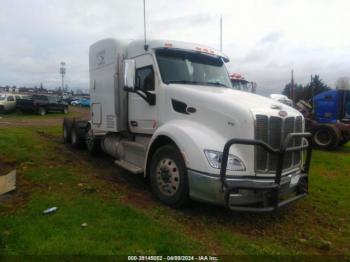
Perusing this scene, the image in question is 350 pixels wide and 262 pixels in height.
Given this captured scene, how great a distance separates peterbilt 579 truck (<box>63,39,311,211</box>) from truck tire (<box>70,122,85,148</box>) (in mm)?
3544

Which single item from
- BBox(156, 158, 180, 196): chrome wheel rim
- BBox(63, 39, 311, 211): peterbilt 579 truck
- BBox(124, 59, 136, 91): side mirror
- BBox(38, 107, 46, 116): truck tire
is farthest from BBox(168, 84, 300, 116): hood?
BBox(38, 107, 46, 116): truck tire

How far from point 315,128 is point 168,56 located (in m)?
9.88

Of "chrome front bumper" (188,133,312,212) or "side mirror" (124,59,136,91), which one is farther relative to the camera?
"side mirror" (124,59,136,91)

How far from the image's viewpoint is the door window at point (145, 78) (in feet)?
22.1

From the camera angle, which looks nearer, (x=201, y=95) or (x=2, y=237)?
(x=2, y=237)

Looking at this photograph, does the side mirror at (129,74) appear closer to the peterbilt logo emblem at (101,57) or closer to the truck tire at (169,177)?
the truck tire at (169,177)

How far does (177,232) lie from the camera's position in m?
4.75

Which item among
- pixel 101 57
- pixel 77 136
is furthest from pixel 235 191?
pixel 77 136

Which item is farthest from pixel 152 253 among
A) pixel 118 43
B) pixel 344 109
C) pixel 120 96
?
pixel 344 109

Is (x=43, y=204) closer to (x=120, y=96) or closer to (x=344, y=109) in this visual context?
(x=120, y=96)

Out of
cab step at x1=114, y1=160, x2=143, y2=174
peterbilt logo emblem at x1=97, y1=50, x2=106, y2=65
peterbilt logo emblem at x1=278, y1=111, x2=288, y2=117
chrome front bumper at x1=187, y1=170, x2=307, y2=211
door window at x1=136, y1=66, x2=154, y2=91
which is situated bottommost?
cab step at x1=114, y1=160, x2=143, y2=174

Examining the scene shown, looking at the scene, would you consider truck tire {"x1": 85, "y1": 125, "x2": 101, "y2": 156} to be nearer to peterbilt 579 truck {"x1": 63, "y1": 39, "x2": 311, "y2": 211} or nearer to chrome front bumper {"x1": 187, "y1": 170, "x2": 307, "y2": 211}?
peterbilt 579 truck {"x1": 63, "y1": 39, "x2": 311, "y2": 211}

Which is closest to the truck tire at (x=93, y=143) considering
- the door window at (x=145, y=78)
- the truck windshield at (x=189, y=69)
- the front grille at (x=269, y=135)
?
the door window at (x=145, y=78)

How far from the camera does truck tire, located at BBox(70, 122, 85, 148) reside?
1143 cm
